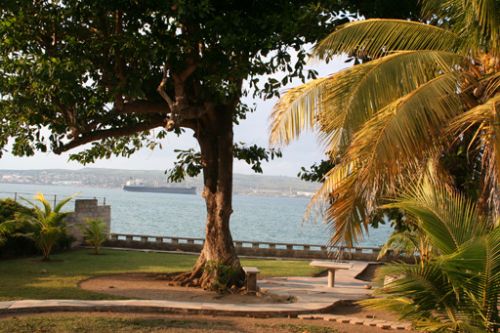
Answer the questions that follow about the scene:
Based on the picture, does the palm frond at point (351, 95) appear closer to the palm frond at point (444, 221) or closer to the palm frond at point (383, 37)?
the palm frond at point (383, 37)

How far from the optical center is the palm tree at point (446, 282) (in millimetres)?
6914

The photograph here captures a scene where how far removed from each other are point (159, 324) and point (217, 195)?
6505 millimetres

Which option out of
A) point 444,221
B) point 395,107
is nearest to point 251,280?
point 395,107

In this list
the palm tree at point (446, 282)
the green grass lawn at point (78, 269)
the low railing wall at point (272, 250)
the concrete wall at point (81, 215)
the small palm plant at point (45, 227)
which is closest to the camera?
the palm tree at point (446, 282)

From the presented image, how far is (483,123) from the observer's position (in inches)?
317

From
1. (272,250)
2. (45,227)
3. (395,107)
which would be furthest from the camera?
(272,250)

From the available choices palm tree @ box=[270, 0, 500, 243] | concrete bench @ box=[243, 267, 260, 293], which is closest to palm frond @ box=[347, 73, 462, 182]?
palm tree @ box=[270, 0, 500, 243]

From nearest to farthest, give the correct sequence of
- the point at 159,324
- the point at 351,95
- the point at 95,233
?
the point at 351,95
the point at 159,324
the point at 95,233

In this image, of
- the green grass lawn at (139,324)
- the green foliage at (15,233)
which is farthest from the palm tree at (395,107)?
the green foliage at (15,233)

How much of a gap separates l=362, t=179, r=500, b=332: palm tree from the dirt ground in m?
3.23

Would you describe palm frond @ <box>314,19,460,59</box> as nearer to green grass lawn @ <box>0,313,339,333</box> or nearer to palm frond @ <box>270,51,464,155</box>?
palm frond @ <box>270,51,464,155</box>

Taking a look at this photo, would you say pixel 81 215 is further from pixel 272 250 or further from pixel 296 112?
pixel 296 112

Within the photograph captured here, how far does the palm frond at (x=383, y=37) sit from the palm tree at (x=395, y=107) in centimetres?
2

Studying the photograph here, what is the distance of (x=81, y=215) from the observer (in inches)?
1019
